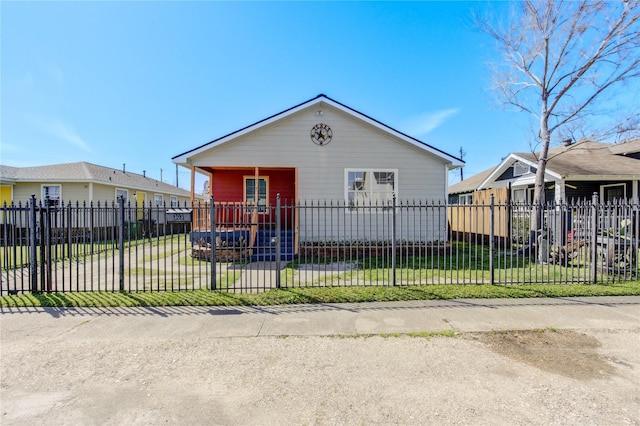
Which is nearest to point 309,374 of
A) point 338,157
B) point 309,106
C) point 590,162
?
point 338,157

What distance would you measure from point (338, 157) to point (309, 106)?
7.53ft

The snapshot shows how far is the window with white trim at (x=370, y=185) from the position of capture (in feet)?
39.7

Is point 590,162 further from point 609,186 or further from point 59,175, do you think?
point 59,175

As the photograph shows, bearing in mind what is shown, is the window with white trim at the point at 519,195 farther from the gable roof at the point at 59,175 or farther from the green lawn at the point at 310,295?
the gable roof at the point at 59,175

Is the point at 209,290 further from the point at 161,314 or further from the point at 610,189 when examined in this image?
the point at 610,189

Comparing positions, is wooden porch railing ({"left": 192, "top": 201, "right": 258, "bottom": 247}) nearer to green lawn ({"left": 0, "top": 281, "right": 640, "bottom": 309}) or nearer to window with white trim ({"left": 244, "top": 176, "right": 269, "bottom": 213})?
green lawn ({"left": 0, "top": 281, "right": 640, "bottom": 309})

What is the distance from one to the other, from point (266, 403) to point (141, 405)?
47.6 inches

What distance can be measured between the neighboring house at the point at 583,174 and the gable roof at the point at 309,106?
3357 millimetres

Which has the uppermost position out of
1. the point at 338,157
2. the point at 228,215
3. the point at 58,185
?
the point at 338,157

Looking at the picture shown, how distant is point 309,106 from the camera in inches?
471

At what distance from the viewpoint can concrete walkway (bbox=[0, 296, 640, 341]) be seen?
473 cm

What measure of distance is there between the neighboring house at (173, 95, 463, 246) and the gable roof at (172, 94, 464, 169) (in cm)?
4

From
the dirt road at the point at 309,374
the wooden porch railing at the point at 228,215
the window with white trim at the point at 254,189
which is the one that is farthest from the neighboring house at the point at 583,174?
the wooden porch railing at the point at 228,215

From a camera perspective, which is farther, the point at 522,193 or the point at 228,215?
the point at 522,193
